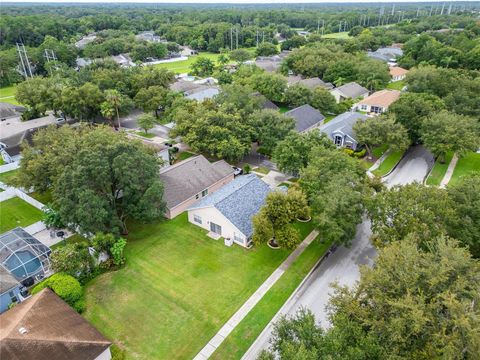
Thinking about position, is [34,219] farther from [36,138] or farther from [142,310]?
[142,310]

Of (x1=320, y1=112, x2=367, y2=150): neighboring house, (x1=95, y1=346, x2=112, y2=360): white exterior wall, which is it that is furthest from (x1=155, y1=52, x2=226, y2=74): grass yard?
(x1=95, y1=346, x2=112, y2=360): white exterior wall

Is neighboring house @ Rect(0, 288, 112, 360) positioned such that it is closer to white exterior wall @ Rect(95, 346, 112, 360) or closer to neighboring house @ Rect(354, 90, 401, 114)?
white exterior wall @ Rect(95, 346, 112, 360)

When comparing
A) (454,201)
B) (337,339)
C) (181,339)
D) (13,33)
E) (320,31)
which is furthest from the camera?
(320,31)

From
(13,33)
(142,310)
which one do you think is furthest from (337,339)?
(13,33)

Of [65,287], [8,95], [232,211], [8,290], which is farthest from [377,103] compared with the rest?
[8,95]

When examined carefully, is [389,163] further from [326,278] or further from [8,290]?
[8,290]

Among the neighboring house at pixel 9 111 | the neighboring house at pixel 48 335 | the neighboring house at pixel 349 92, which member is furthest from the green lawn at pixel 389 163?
Answer: the neighboring house at pixel 9 111

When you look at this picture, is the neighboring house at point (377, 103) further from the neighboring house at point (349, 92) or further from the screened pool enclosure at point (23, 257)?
the screened pool enclosure at point (23, 257)
